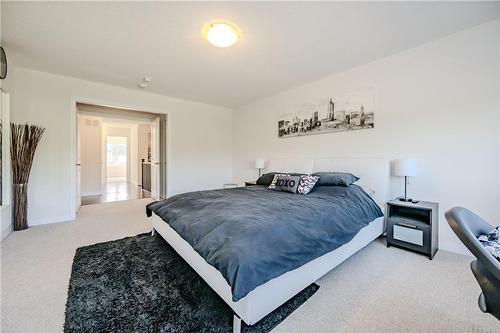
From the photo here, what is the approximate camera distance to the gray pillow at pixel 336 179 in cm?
284

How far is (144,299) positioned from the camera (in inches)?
63.1

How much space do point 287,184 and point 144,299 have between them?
213cm

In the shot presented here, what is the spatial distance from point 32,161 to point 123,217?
1.60 meters

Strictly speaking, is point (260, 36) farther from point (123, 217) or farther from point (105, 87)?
point (123, 217)

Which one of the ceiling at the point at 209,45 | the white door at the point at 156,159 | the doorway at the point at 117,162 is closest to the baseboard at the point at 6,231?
the ceiling at the point at 209,45

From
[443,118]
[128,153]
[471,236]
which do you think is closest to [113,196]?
[128,153]

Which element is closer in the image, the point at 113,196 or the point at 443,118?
the point at 443,118

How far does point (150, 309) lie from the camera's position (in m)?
1.50

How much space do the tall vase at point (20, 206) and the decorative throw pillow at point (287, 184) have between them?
380cm

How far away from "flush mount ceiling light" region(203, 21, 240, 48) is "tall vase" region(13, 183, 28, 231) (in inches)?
140

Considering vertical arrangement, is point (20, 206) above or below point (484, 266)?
below

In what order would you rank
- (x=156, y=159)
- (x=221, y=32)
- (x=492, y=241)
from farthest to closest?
(x=156, y=159)
(x=221, y=32)
(x=492, y=241)

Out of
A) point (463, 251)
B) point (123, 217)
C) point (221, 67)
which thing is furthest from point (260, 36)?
point (123, 217)

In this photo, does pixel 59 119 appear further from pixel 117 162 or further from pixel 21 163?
pixel 117 162
